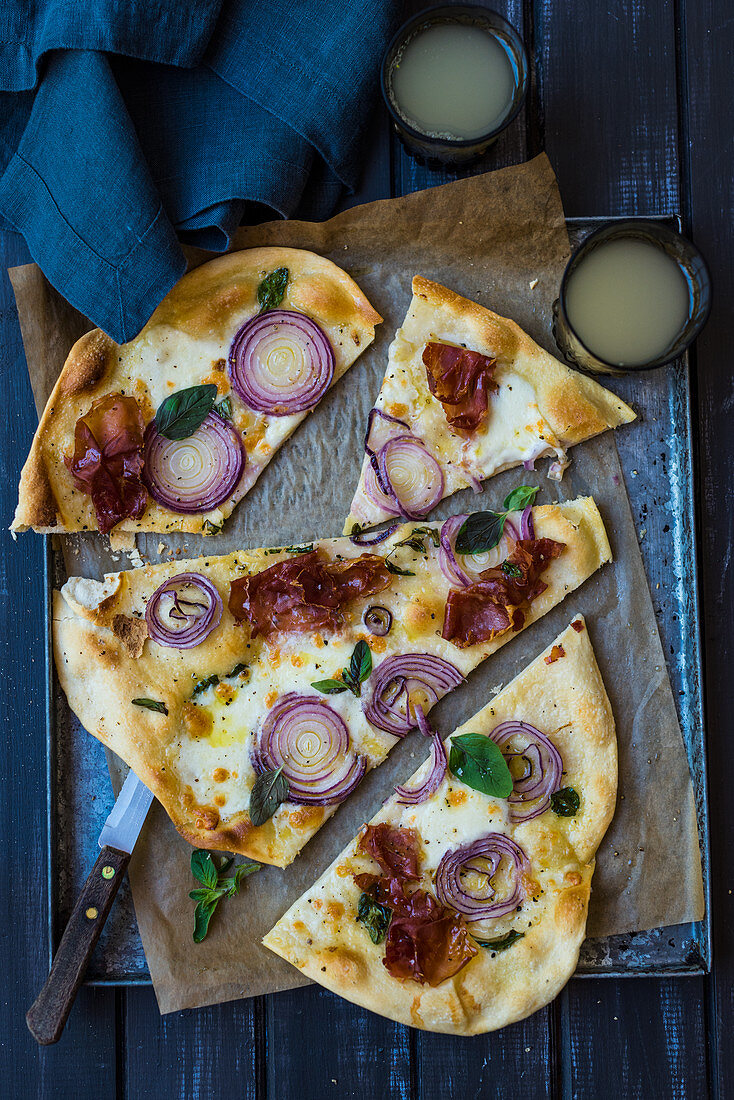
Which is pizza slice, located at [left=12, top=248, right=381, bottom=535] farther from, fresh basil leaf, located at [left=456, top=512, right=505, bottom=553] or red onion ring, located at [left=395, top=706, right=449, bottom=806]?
red onion ring, located at [left=395, top=706, right=449, bottom=806]

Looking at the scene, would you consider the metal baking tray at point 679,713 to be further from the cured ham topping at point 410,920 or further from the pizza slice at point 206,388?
the cured ham topping at point 410,920

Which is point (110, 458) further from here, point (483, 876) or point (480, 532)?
point (483, 876)

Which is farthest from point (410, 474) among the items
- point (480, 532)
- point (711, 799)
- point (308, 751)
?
point (711, 799)

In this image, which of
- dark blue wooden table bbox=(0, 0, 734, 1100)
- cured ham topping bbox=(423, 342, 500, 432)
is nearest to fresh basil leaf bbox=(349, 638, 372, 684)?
cured ham topping bbox=(423, 342, 500, 432)

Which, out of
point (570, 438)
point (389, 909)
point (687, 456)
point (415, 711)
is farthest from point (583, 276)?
point (389, 909)

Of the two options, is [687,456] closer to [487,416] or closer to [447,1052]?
[487,416]
